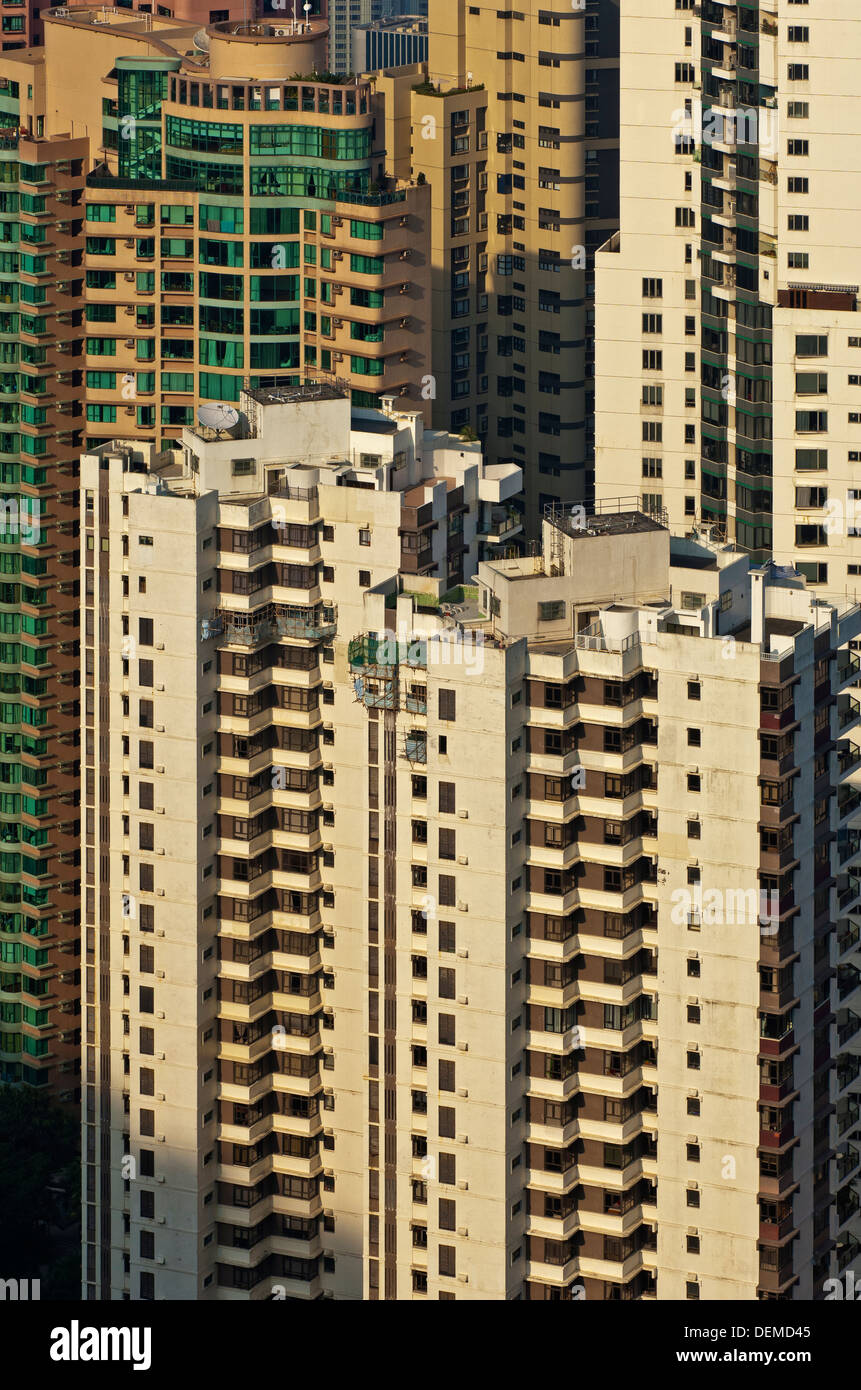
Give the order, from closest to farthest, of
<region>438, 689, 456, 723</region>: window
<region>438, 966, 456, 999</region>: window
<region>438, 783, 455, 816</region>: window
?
1. <region>438, 689, 456, 723</region>: window
2. <region>438, 783, 455, 816</region>: window
3. <region>438, 966, 456, 999</region>: window

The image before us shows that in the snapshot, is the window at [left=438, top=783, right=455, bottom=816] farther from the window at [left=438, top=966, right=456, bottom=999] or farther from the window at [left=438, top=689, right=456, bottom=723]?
the window at [left=438, top=966, right=456, bottom=999]

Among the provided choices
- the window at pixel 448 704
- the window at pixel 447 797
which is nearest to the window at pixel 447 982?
the window at pixel 447 797

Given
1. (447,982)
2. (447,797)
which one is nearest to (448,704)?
(447,797)

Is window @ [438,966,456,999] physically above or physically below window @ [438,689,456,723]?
below

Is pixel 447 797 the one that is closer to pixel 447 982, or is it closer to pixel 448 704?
pixel 448 704

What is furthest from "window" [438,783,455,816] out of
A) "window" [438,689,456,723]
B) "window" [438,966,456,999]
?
"window" [438,966,456,999]

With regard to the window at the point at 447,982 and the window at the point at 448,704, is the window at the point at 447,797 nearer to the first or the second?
the window at the point at 448,704

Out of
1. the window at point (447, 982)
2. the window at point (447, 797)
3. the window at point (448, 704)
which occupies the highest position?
the window at point (448, 704)

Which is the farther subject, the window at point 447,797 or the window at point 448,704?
the window at point 447,797

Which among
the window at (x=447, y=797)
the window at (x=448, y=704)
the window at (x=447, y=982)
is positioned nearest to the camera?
the window at (x=448, y=704)

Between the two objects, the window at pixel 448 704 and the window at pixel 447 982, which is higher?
the window at pixel 448 704

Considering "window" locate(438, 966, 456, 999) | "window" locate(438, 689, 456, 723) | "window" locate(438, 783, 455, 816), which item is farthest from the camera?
"window" locate(438, 966, 456, 999)

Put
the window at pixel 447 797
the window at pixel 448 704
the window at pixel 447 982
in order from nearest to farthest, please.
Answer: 1. the window at pixel 448 704
2. the window at pixel 447 797
3. the window at pixel 447 982
